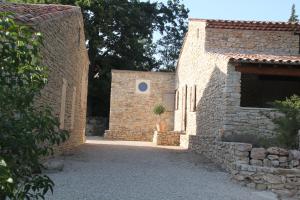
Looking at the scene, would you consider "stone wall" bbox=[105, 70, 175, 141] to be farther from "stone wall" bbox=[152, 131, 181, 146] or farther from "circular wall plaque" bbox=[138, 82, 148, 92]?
"stone wall" bbox=[152, 131, 181, 146]

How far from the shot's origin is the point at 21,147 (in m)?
2.85

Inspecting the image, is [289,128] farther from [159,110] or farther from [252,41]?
[159,110]

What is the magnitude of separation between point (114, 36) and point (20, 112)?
27015mm

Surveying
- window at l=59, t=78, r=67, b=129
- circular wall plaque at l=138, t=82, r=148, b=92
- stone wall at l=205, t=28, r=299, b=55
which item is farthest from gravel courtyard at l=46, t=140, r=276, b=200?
circular wall plaque at l=138, t=82, r=148, b=92

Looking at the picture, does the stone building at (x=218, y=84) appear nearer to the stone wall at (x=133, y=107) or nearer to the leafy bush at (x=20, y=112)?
the stone wall at (x=133, y=107)

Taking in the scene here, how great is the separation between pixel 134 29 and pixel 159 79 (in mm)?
5985

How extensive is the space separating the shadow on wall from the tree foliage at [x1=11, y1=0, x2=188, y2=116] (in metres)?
13.4

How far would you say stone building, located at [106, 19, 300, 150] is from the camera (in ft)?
39.2

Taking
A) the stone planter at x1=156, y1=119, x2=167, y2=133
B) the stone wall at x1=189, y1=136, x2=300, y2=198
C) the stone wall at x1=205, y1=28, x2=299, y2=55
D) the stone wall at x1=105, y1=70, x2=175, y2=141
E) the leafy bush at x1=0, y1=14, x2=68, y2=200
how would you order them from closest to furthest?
the leafy bush at x1=0, y1=14, x2=68, y2=200 → the stone wall at x1=189, y1=136, x2=300, y2=198 → the stone wall at x1=205, y1=28, x2=299, y2=55 → the stone planter at x1=156, y1=119, x2=167, y2=133 → the stone wall at x1=105, y1=70, x2=175, y2=141

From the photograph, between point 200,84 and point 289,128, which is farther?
point 200,84

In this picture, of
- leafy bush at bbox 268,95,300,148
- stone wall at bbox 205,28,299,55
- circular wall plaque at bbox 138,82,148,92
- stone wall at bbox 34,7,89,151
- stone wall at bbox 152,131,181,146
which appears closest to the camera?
leafy bush at bbox 268,95,300,148

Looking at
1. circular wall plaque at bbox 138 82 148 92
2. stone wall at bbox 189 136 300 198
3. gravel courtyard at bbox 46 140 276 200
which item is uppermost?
circular wall plaque at bbox 138 82 148 92

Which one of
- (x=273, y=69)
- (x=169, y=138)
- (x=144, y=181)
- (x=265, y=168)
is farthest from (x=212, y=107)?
(x=169, y=138)

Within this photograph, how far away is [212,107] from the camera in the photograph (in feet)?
46.2
